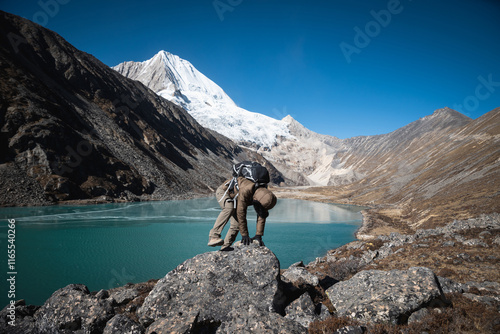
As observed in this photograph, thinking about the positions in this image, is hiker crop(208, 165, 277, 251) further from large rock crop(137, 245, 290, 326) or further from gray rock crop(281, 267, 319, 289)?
gray rock crop(281, 267, 319, 289)

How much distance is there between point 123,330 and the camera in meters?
6.25

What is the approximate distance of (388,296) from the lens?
673cm

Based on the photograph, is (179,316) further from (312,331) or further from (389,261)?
(389,261)

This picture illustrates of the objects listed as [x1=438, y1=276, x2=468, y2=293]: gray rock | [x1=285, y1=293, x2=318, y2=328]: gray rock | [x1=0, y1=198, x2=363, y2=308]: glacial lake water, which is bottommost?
[x1=0, y1=198, x2=363, y2=308]: glacial lake water

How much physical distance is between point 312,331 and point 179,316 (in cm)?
346

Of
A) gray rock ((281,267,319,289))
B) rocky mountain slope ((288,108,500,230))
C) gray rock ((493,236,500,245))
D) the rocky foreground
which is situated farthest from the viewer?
rocky mountain slope ((288,108,500,230))

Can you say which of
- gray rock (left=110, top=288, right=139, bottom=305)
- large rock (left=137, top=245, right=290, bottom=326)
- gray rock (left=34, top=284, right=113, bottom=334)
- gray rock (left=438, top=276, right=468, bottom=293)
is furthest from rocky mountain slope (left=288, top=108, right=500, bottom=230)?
gray rock (left=34, top=284, right=113, bottom=334)

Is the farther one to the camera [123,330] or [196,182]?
[196,182]

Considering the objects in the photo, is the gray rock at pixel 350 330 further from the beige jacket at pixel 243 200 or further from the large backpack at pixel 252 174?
the large backpack at pixel 252 174

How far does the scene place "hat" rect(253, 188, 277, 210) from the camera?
6.99m

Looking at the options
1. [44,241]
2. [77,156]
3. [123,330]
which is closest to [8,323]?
[123,330]

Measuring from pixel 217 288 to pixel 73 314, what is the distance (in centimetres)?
444

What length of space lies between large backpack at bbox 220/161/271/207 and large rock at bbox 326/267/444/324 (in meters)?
4.33

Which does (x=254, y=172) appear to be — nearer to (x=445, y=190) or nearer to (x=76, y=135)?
(x=445, y=190)
